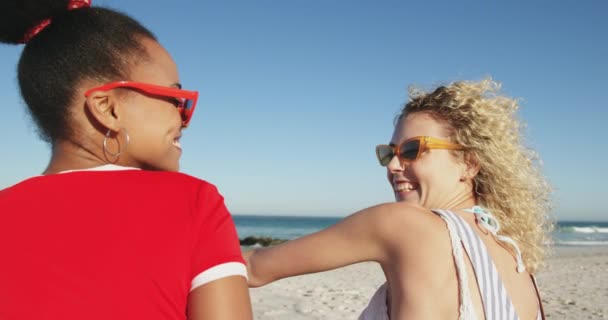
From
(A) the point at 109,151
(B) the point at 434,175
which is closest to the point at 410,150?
(B) the point at 434,175

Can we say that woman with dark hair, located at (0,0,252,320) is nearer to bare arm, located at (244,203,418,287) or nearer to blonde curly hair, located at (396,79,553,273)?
bare arm, located at (244,203,418,287)

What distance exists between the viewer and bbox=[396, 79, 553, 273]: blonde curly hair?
2.61 m

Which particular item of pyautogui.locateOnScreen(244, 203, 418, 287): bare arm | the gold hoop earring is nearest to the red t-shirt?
the gold hoop earring

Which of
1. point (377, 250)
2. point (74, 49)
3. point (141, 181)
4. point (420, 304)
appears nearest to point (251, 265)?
point (377, 250)

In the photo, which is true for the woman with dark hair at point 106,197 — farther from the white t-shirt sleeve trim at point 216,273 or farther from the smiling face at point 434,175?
the smiling face at point 434,175

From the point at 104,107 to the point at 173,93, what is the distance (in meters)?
0.20

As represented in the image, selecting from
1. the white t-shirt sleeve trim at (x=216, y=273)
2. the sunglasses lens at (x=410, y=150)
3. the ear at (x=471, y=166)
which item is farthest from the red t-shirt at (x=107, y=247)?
the ear at (x=471, y=166)

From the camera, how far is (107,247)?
1.38m

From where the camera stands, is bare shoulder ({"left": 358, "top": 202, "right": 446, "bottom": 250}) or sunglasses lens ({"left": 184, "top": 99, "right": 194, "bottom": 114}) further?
bare shoulder ({"left": 358, "top": 202, "right": 446, "bottom": 250})

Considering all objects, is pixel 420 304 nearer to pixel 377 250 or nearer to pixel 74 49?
pixel 377 250

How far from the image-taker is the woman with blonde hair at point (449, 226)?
6.85ft

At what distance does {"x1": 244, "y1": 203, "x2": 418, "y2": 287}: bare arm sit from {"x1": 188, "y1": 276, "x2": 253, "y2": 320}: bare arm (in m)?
0.76

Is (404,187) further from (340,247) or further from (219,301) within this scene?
(219,301)

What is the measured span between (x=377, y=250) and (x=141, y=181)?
103 cm
